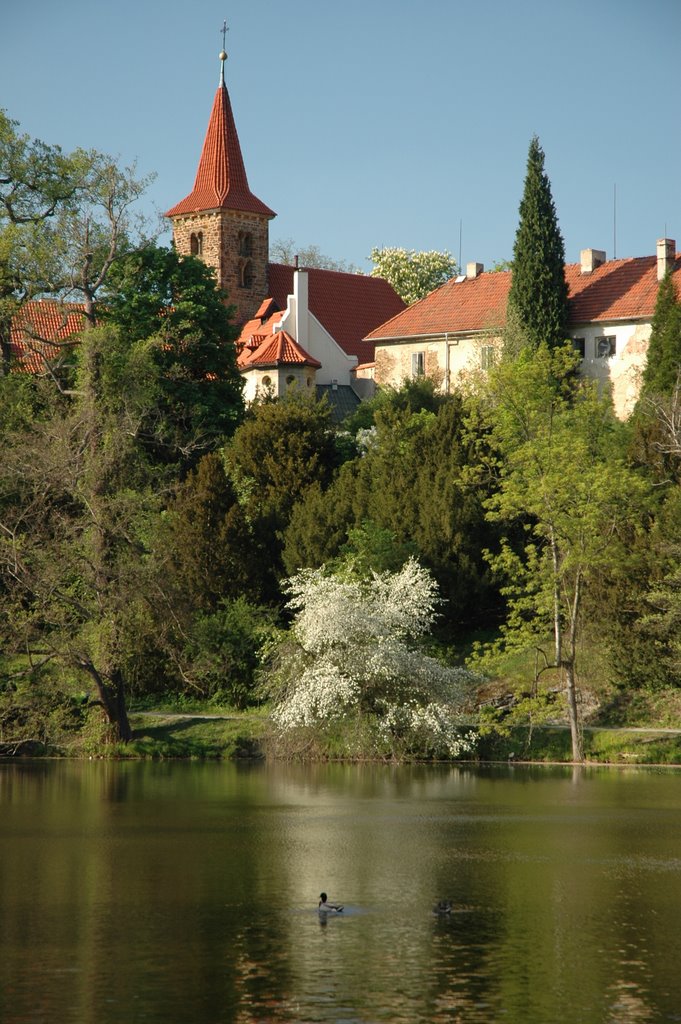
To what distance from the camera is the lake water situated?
61.7 feet

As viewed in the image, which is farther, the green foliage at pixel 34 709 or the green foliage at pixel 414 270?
the green foliage at pixel 414 270

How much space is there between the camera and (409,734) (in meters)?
45.7

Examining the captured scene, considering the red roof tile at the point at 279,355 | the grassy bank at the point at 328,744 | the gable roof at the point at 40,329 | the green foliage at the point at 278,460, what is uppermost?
the red roof tile at the point at 279,355

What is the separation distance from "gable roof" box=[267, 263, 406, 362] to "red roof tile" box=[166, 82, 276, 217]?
4793mm

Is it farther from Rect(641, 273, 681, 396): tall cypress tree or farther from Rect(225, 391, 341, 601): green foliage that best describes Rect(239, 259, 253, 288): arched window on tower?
Rect(225, 391, 341, 601): green foliage

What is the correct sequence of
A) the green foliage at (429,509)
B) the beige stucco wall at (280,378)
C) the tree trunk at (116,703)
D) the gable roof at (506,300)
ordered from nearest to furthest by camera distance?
the tree trunk at (116,703) → the green foliage at (429,509) → the gable roof at (506,300) → the beige stucco wall at (280,378)

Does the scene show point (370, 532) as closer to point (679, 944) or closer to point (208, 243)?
point (679, 944)

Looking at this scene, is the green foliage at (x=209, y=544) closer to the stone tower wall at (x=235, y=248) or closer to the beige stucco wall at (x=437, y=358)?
the beige stucco wall at (x=437, y=358)

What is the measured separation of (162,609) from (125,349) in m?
16.9

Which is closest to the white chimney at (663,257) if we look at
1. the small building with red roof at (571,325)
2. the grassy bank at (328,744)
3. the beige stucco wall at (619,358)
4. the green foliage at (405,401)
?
the small building with red roof at (571,325)

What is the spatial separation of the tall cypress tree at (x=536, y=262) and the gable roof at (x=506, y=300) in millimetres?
4878

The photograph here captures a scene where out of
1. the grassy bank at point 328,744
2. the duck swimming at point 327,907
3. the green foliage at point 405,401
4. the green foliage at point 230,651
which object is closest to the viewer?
the duck swimming at point 327,907

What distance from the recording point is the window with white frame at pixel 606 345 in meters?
78.2

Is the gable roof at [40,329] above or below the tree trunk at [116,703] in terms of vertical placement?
above
